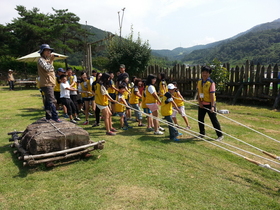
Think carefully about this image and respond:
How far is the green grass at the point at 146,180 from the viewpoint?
10.4 feet

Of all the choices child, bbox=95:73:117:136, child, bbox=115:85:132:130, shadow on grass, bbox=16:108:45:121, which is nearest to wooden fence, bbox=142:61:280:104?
child, bbox=115:85:132:130

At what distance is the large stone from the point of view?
4.10 meters

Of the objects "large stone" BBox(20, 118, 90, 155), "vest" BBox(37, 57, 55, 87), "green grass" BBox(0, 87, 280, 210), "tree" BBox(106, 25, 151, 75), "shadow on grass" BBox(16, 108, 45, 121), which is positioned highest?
"tree" BBox(106, 25, 151, 75)

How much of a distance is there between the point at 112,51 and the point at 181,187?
13.3m

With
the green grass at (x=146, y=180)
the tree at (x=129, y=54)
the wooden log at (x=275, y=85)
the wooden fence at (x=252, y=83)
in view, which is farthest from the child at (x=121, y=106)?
the tree at (x=129, y=54)

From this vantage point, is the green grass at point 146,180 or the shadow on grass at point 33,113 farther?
the shadow on grass at point 33,113

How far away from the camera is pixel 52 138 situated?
420 centimetres

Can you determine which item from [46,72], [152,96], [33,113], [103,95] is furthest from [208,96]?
[33,113]

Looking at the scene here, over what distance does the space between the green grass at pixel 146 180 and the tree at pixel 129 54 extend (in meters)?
10.4

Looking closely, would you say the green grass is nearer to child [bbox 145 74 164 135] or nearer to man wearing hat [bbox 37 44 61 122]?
child [bbox 145 74 164 135]

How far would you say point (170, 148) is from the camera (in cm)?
529

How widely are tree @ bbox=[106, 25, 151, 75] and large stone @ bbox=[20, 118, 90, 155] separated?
1095cm

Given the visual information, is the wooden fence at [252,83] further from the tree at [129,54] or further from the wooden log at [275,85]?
the tree at [129,54]

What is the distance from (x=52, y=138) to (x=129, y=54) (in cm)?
1174
